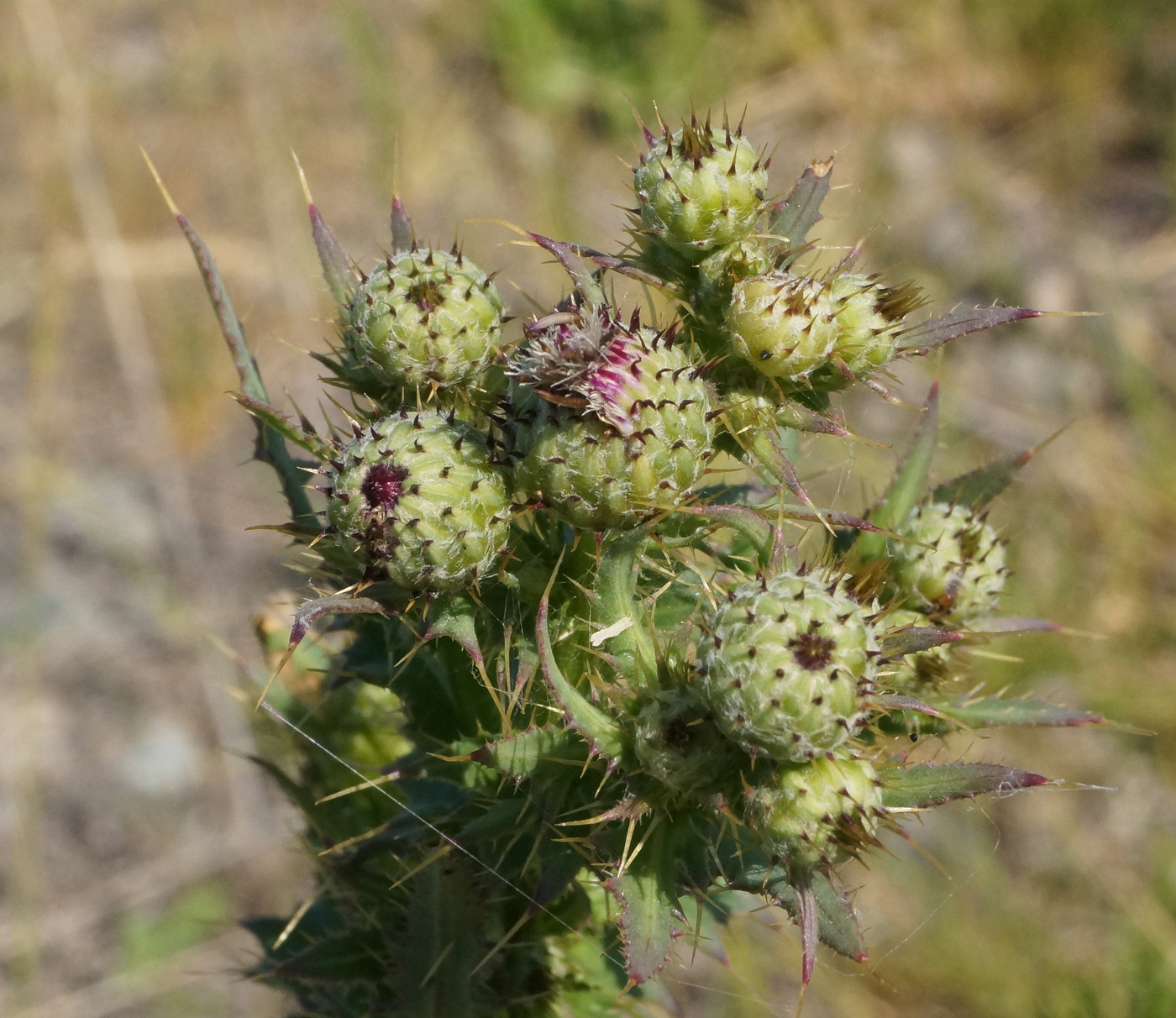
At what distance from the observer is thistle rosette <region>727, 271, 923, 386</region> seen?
7.23 ft

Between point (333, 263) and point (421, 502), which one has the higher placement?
point (333, 263)

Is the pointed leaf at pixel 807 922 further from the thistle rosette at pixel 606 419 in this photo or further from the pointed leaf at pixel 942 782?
the thistle rosette at pixel 606 419

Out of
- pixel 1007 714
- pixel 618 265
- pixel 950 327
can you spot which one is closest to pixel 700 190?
pixel 618 265

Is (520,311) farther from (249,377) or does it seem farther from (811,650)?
(811,650)

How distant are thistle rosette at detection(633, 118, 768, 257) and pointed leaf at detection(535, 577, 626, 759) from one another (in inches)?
35.1

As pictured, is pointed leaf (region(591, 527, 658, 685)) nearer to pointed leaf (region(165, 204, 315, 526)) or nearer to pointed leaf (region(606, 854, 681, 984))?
pointed leaf (region(606, 854, 681, 984))

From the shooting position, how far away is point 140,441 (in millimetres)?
8805

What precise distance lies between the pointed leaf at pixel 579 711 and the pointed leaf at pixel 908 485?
3.20ft

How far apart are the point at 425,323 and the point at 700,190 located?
0.69 meters

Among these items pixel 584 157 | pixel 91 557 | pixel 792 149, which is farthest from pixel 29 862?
pixel 792 149

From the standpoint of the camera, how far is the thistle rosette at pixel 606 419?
1999 millimetres

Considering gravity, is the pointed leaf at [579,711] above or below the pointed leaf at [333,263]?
below

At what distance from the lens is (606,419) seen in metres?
1.98

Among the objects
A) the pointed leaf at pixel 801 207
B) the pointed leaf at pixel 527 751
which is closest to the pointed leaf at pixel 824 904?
the pointed leaf at pixel 527 751
